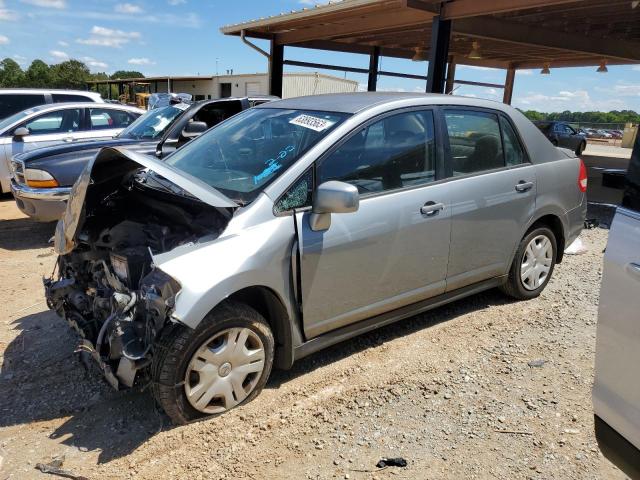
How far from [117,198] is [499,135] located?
9.90 feet

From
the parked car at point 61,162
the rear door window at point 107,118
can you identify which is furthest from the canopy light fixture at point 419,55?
the parked car at point 61,162

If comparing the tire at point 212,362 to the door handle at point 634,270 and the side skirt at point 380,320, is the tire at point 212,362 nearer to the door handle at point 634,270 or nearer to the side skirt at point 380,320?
the side skirt at point 380,320

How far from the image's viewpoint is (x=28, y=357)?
3510 mm

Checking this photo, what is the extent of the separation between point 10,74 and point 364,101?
85382 mm

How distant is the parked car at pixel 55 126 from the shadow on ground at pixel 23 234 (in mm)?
1297

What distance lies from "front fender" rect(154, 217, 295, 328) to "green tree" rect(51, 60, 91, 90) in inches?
2717

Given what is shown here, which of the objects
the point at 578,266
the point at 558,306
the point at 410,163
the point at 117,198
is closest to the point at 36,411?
the point at 117,198

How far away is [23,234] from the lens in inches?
268

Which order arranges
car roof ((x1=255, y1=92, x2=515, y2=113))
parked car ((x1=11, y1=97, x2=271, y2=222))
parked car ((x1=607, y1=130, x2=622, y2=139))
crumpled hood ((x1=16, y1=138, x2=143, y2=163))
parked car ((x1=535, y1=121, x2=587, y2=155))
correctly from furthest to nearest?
parked car ((x1=607, y1=130, x2=622, y2=139)) < parked car ((x1=535, y1=121, x2=587, y2=155)) < crumpled hood ((x1=16, y1=138, x2=143, y2=163)) < parked car ((x1=11, y1=97, x2=271, y2=222)) < car roof ((x1=255, y1=92, x2=515, y2=113))

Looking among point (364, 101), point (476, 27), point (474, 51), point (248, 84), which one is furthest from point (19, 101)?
point (248, 84)

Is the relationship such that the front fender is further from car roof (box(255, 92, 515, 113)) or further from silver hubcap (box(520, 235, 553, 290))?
silver hubcap (box(520, 235, 553, 290))

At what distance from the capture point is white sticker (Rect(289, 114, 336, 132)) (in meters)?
3.23

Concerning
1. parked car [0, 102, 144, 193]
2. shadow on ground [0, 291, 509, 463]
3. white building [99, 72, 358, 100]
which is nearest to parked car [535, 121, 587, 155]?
white building [99, 72, 358, 100]

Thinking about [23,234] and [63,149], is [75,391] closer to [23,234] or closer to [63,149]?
[63,149]
